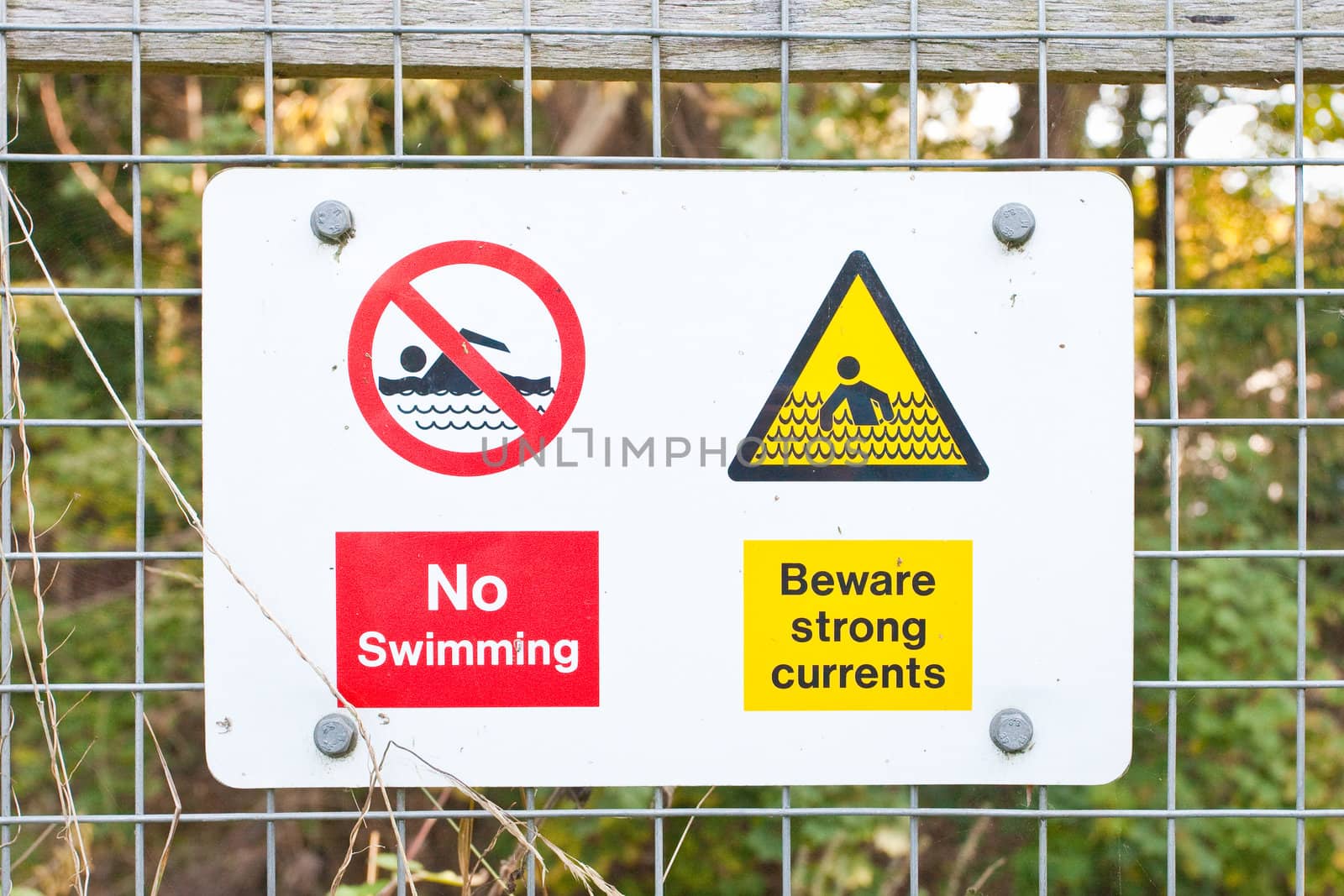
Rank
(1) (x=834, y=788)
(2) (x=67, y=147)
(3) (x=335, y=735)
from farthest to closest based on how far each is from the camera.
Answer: (2) (x=67, y=147) < (1) (x=834, y=788) < (3) (x=335, y=735)

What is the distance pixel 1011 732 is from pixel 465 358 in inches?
30.5

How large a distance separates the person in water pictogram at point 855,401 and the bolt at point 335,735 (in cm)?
65

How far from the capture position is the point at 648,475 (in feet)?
3.60

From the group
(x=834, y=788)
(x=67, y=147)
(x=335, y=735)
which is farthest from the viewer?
(x=67, y=147)

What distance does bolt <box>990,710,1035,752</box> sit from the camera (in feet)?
3.61

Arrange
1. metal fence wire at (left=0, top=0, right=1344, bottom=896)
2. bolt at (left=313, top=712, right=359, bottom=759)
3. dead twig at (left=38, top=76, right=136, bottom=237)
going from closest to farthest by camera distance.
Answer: bolt at (left=313, top=712, right=359, bottom=759), metal fence wire at (left=0, top=0, right=1344, bottom=896), dead twig at (left=38, top=76, right=136, bottom=237)

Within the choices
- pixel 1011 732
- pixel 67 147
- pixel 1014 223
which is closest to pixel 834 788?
pixel 1011 732

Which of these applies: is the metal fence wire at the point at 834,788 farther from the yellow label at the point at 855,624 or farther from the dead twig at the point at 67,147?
the yellow label at the point at 855,624

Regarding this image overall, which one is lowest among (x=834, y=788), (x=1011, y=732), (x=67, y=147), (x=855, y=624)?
(x=834, y=788)

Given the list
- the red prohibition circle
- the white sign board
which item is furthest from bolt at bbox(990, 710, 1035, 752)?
the red prohibition circle

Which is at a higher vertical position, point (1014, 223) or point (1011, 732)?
point (1014, 223)

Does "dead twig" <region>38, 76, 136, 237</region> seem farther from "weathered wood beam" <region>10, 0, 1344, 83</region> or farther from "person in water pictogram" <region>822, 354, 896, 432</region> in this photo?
"person in water pictogram" <region>822, 354, 896, 432</region>

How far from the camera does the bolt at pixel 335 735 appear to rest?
1090 mm

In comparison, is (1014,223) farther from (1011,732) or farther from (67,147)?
(67,147)
